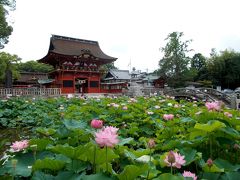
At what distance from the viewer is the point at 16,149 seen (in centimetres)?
151

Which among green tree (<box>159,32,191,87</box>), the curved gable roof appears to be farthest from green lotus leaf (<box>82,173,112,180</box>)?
green tree (<box>159,32,191,87</box>)

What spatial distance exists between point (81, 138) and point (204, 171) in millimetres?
893

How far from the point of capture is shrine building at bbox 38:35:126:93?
28641 millimetres

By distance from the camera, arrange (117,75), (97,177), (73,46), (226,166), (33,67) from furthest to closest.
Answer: (33,67), (117,75), (73,46), (226,166), (97,177)

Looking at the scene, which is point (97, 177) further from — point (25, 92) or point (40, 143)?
point (25, 92)

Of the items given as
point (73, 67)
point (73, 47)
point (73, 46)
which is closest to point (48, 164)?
point (73, 67)

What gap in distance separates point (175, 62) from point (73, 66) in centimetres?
1506

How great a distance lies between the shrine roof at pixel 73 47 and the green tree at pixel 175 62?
30.8 feet

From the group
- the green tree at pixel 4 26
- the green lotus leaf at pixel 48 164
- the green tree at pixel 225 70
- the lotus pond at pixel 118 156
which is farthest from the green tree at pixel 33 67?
the green lotus leaf at pixel 48 164

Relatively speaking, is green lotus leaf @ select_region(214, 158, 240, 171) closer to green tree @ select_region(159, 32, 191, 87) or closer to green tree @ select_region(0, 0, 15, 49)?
green tree @ select_region(0, 0, 15, 49)

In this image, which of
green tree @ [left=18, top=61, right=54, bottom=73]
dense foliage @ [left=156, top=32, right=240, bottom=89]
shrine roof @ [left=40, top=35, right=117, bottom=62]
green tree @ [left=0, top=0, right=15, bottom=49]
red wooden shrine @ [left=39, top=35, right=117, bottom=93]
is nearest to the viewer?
green tree @ [left=0, top=0, right=15, bottom=49]

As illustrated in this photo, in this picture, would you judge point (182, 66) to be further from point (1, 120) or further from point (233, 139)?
point (233, 139)

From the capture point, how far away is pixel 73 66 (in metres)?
29.3

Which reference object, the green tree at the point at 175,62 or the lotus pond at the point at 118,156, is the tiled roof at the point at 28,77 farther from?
the lotus pond at the point at 118,156
